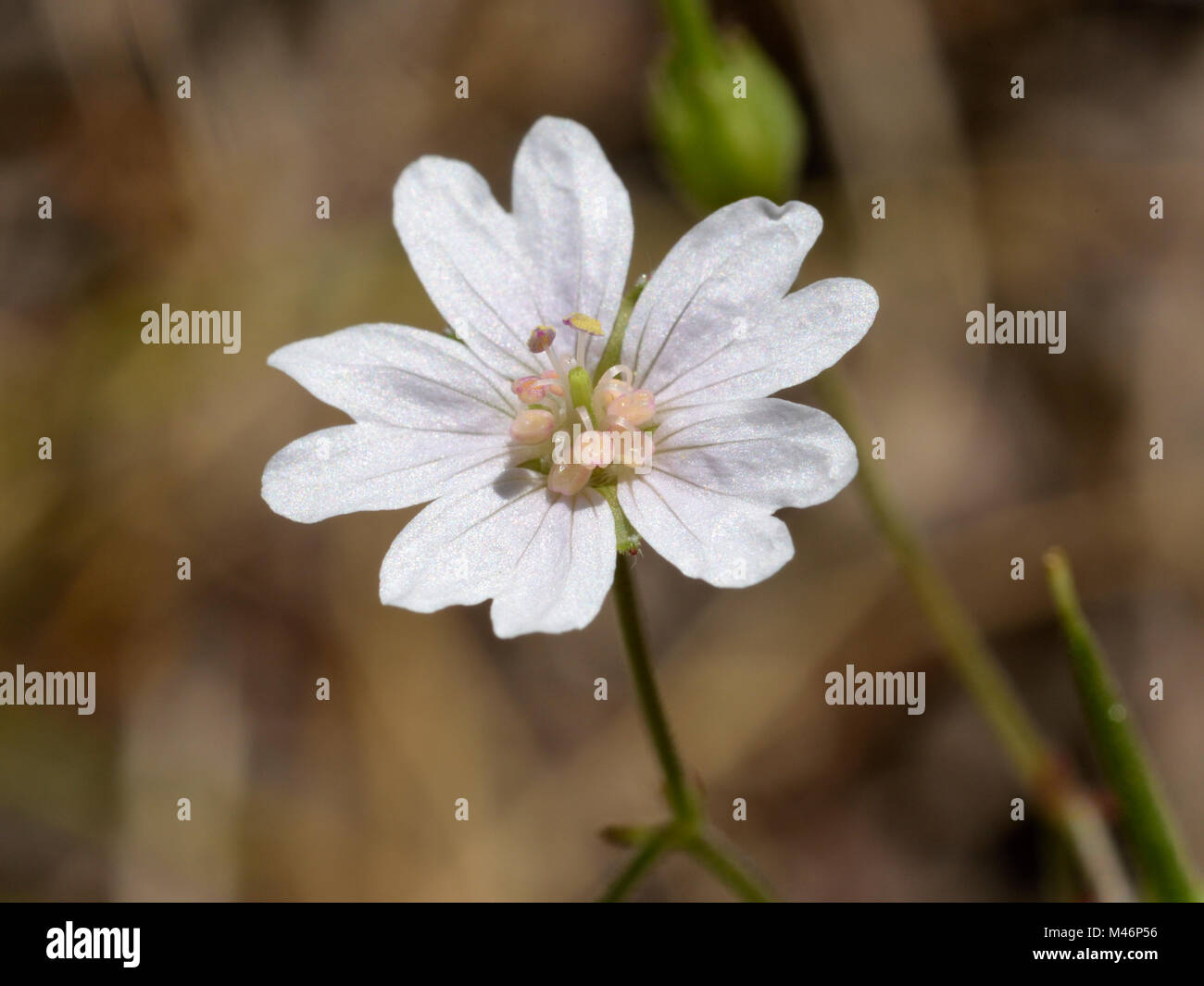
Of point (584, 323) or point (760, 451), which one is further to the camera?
point (584, 323)

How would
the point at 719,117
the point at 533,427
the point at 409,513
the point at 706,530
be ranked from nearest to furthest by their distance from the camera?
1. the point at 706,530
2. the point at 533,427
3. the point at 719,117
4. the point at 409,513

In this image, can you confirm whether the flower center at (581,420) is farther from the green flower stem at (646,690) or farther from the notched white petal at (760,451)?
the green flower stem at (646,690)

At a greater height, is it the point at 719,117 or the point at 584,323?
the point at 719,117

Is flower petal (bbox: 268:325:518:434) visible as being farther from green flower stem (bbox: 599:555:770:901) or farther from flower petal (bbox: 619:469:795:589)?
green flower stem (bbox: 599:555:770:901)

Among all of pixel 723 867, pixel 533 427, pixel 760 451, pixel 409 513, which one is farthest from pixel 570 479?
pixel 409 513

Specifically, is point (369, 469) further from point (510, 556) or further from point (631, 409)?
point (631, 409)

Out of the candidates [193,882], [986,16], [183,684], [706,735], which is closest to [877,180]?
[986,16]
